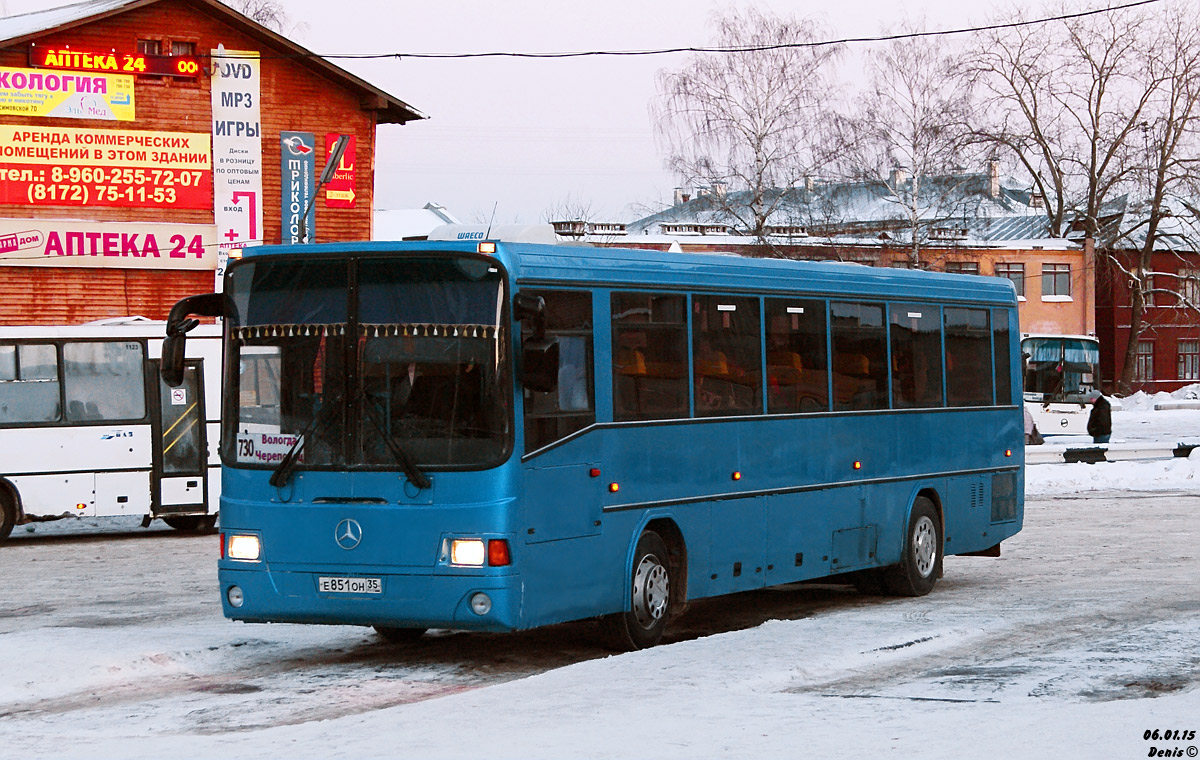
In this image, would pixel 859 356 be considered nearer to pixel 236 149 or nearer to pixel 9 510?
pixel 9 510

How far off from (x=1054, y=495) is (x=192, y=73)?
18.4 meters

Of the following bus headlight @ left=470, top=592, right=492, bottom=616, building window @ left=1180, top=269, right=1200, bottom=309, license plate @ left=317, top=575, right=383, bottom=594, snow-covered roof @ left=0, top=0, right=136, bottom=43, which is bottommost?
bus headlight @ left=470, top=592, right=492, bottom=616

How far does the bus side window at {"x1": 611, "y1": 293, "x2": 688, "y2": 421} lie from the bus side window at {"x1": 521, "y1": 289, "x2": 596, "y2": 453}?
29 centimetres

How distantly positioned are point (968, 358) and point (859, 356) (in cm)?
220

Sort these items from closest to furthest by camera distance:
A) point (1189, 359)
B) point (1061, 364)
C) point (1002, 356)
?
point (1002, 356) < point (1061, 364) < point (1189, 359)

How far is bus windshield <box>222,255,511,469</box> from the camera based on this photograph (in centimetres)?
1066

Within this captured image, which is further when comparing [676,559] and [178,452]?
[178,452]

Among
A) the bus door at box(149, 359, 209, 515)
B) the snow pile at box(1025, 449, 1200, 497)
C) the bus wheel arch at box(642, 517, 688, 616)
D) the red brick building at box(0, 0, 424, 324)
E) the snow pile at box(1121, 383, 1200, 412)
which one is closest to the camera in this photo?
the bus wheel arch at box(642, 517, 688, 616)

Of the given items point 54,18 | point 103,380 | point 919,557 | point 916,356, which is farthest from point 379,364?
point 54,18

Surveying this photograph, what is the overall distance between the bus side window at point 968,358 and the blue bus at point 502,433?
286cm

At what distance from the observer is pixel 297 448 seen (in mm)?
10969

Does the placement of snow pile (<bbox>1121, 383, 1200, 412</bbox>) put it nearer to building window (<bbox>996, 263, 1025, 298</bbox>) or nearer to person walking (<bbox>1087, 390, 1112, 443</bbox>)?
building window (<bbox>996, 263, 1025, 298</bbox>)

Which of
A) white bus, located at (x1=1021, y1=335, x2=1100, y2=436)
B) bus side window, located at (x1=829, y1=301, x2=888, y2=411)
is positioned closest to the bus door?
bus side window, located at (x1=829, y1=301, x2=888, y2=411)

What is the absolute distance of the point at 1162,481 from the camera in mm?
32156
